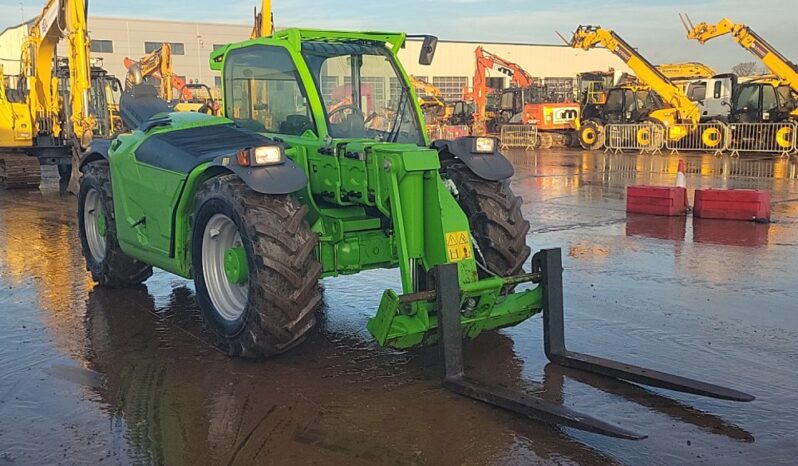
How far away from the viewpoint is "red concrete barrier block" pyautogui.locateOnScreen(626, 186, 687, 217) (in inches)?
468

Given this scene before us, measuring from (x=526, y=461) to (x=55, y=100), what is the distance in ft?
56.8

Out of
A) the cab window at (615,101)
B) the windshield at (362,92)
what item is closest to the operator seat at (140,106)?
the windshield at (362,92)

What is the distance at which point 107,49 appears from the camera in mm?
55125

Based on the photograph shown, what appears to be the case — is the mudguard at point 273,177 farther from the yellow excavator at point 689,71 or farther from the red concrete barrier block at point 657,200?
the yellow excavator at point 689,71

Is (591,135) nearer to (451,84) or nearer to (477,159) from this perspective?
(477,159)

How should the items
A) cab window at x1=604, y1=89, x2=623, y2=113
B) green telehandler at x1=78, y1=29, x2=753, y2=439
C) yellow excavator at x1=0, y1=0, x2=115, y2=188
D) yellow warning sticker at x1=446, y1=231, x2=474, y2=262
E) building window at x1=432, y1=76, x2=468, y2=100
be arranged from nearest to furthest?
1. green telehandler at x1=78, y1=29, x2=753, y2=439
2. yellow warning sticker at x1=446, y1=231, x2=474, y2=262
3. yellow excavator at x1=0, y1=0, x2=115, y2=188
4. cab window at x1=604, y1=89, x2=623, y2=113
5. building window at x1=432, y1=76, x2=468, y2=100

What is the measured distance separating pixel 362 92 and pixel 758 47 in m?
24.8

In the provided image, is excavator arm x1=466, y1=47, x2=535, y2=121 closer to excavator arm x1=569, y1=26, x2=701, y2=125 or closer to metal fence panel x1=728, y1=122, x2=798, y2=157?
excavator arm x1=569, y1=26, x2=701, y2=125

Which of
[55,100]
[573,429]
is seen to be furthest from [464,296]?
[55,100]

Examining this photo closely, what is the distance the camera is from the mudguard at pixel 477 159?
19.5 feet

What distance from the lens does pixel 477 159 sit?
6016 millimetres

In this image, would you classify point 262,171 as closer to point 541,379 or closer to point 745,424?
point 541,379

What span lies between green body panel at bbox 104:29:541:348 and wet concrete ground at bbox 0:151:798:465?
1.58 feet

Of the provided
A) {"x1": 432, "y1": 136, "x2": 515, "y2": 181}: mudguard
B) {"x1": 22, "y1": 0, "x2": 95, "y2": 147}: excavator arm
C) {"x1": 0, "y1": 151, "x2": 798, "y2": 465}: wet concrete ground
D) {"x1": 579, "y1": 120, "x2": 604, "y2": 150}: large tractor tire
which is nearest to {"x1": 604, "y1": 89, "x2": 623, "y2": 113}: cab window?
{"x1": 579, "y1": 120, "x2": 604, "y2": 150}: large tractor tire
